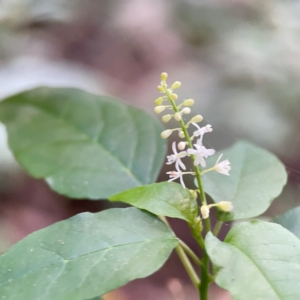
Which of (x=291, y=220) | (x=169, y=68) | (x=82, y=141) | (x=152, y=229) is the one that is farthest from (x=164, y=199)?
(x=169, y=68)

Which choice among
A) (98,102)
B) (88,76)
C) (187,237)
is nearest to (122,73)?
(88,76)

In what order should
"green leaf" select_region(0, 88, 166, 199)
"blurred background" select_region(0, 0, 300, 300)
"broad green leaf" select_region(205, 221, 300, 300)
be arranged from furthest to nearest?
"blurred background" select_region(0, 0, 300, 300) < "green leaf" select_region(0, 88, 166, 199) < "broad green leaf" select_region(205, 221, 300, 300)

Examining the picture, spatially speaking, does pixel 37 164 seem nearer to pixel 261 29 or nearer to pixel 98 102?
pixel 98 102

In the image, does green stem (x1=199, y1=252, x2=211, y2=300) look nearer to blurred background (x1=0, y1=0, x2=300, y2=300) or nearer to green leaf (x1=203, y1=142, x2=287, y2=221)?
green leaf (x1=203, y1=142, x2=287, y2=221)

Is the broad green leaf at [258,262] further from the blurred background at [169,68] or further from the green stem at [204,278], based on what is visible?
the blurred background at [169,68]

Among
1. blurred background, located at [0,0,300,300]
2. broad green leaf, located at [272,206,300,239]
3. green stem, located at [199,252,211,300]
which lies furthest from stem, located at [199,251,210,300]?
blurred background, located at [0,0,300,300]

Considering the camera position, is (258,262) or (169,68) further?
(169,68)

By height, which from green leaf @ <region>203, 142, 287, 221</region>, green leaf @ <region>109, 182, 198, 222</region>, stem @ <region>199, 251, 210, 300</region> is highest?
green leaf @ <region>109, 182, 198, 222</region>

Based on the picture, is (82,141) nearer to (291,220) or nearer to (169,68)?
(291,220)
